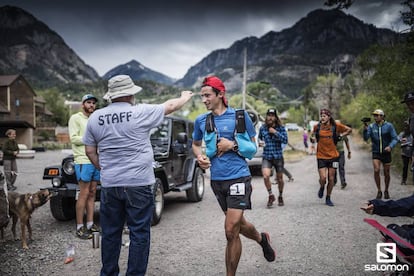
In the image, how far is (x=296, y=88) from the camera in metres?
167

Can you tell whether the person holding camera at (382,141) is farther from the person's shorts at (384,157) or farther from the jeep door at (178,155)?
the jeep door at (178,155)

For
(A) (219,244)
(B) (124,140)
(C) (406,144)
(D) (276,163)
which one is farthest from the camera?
(C) (406,144)

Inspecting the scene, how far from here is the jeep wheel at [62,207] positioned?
6.60m

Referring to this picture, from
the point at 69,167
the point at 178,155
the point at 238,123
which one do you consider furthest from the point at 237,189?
the point at 178,155

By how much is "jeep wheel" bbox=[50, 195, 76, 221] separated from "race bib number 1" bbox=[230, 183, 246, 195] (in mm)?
4061

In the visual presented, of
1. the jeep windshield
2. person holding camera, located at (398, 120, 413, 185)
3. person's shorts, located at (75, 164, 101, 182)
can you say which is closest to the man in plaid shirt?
the jeep windshield

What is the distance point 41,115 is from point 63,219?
69.3m

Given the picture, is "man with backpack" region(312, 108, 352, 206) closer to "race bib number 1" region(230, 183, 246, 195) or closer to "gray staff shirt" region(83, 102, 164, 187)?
"race bib number 1" region(230, 183, 246, 195)

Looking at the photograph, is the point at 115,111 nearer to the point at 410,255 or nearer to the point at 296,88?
the point at 410,255

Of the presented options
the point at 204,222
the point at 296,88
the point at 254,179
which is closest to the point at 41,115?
the point at 254,179

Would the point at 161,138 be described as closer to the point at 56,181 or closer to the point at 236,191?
the point at 56,181

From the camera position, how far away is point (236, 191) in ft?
12.1

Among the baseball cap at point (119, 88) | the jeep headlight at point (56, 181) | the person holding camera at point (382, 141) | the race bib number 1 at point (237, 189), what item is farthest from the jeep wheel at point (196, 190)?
the baseball cap at point (119, 88)

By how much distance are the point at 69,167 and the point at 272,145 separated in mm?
4288
